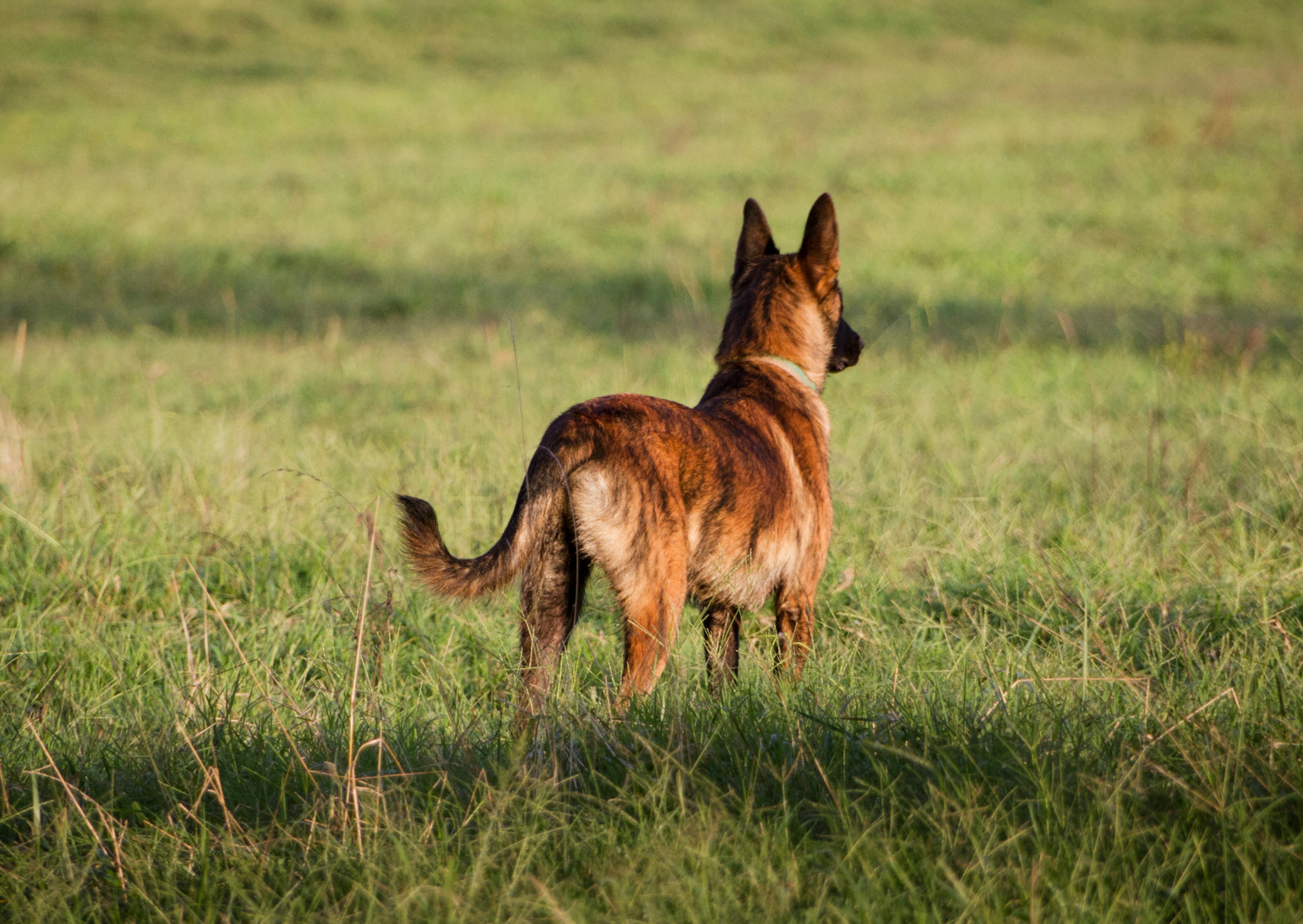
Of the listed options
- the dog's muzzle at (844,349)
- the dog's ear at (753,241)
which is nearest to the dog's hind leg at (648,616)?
the dog's muzzle at (844,349)

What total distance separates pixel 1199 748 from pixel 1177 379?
5311 millimetres

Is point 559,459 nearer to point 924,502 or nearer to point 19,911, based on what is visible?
point 19,911

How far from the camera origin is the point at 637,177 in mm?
14672

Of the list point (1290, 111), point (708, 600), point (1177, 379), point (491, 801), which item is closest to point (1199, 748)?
point (708, 600)

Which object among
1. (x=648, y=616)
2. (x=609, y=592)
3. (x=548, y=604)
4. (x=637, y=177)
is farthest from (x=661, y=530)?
(x=637, y=177)

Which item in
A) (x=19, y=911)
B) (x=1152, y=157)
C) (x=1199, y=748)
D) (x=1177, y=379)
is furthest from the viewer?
(x=1152, y=157)

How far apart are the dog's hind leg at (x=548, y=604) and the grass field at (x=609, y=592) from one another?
83 mm

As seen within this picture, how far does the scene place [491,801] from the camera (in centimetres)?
195

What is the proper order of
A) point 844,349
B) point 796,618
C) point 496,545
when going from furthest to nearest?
point 844,349, point 796,618, point 496,545

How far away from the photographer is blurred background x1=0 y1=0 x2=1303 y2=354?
959cm

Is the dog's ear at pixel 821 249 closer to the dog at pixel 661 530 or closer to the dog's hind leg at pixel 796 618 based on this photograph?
the dog at pixel 661 530

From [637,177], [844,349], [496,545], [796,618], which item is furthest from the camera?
[637,177]

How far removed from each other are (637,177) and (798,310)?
1193cm

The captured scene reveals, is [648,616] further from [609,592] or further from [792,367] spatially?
[792,367]
